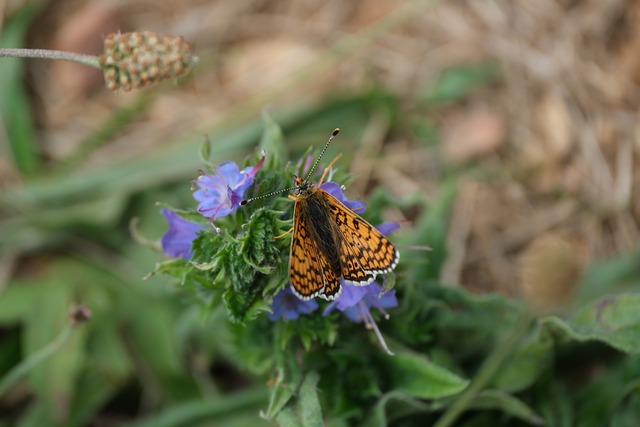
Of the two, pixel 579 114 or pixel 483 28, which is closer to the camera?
pixel 579 114

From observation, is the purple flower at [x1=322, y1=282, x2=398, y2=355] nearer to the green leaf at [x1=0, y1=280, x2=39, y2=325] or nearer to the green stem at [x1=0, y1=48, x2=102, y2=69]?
the green stem at [x1=0, y1=48, x2=102, y2=69]

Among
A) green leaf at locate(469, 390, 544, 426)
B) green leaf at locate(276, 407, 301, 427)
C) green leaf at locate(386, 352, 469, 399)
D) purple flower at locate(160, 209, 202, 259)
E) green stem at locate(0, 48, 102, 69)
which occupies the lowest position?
green leaf at locate(469, 390, 544, 426)

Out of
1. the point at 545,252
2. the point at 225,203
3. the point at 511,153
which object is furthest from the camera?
the point at 511,153

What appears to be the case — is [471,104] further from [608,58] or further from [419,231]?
[419,231]

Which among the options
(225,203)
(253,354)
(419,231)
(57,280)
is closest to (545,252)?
(419,231)

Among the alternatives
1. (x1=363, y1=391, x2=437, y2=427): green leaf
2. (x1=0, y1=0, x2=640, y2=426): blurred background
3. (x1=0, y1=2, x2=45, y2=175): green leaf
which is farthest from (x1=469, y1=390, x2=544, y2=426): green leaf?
(x1=0, y1=2, x2=45, y2=175): green leaf

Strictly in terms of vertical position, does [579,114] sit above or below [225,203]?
below

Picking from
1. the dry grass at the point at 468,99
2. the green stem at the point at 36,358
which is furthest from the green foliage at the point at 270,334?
the green stem at the point at 36,358

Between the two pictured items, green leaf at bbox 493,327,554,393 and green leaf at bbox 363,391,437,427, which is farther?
green leaf at bbox 493,327,554,393
